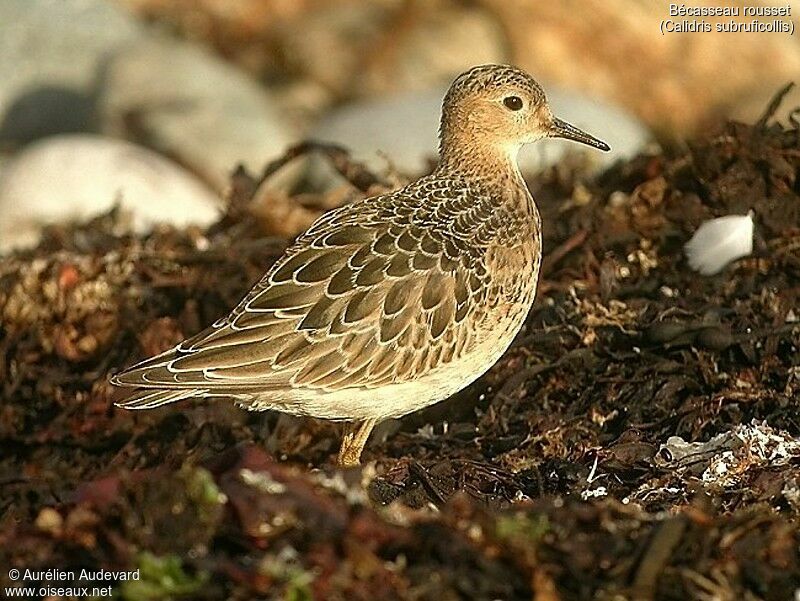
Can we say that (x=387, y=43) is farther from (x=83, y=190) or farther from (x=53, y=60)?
(x=83, y=190)

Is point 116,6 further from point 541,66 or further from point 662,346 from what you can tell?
point 662,346

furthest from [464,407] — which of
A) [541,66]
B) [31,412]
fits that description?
[541,66]

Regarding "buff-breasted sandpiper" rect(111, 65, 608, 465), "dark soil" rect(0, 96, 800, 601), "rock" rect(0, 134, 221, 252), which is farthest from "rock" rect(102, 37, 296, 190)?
"buff-breasted sandpiper" rect(111, 65, 608, 465)

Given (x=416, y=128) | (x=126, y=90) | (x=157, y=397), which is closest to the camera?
(x=157, y=397)

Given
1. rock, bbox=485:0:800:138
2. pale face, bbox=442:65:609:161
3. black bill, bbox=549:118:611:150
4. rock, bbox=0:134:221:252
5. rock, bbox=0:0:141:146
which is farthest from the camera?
rock, bbox=0:0:141:146

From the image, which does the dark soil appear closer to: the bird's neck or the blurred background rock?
the bird's neck

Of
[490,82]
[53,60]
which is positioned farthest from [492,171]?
[53,60]
